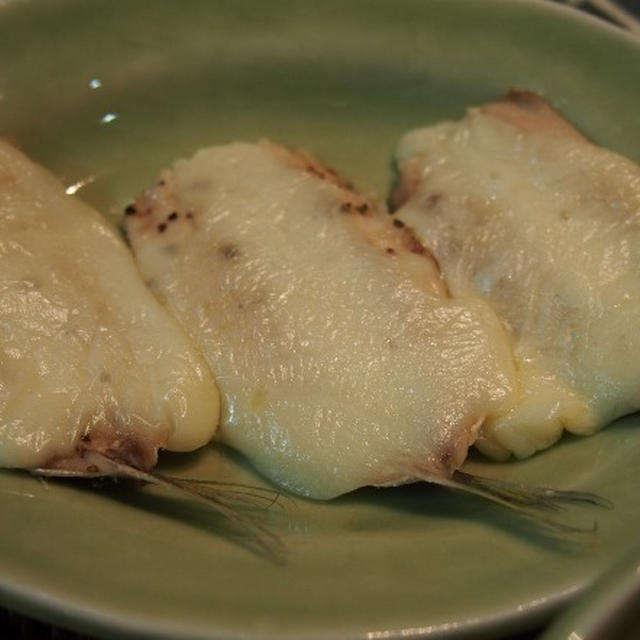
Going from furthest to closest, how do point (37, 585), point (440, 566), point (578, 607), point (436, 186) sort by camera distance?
1. point (436, 186)
2. point (440, 566)
3. point (37, 585)
4. point (578, 607)

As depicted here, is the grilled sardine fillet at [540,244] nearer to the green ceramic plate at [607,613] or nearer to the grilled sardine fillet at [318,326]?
the grilled sardine fillet at [318,326]

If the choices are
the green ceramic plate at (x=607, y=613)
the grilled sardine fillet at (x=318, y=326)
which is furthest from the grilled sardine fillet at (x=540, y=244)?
the green ceramic plate at (x=607, y=613)

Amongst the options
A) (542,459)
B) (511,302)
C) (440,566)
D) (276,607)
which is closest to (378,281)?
(511,302)

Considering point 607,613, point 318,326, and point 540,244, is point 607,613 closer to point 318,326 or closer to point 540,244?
point 318,326

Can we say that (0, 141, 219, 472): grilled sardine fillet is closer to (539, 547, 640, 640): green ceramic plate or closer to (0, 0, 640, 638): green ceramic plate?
(0, 0, 640, 638): green ceramic plate

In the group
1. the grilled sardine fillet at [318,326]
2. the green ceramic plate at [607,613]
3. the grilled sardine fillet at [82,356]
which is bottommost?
the grilled sardine fillet at [82,356]

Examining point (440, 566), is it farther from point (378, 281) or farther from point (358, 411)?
point (378, 281)

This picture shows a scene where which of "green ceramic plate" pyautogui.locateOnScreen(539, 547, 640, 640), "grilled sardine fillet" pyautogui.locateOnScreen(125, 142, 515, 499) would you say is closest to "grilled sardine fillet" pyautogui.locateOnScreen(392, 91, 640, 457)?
"grilled sardine fillet" pyautogui.locateOnScreen(125, 142, 515, 499)
